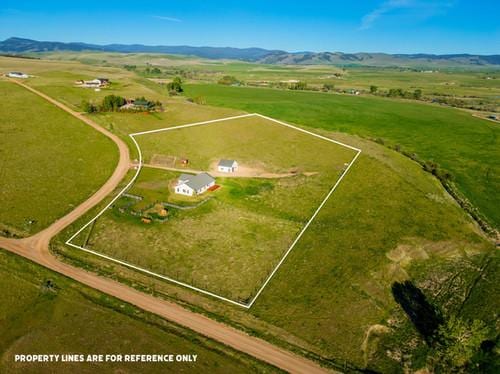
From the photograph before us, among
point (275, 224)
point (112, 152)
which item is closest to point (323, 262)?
point (275, 224)

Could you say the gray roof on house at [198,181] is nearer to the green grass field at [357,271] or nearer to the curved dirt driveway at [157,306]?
the green grass field at [357,271]

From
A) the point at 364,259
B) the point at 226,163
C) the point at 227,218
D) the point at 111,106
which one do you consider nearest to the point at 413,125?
the point at 226,163

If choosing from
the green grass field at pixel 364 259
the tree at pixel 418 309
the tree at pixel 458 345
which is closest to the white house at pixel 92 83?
the green grass field at pixel 364 259

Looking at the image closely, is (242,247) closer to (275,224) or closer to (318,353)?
(275,224)

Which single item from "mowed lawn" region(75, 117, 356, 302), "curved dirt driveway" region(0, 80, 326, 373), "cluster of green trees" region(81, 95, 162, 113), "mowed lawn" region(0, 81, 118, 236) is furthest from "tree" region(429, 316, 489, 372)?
"cluster of green trees" region(81, 95, 162, 113)

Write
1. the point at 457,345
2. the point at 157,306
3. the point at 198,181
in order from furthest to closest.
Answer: the point at 198,181, the point at 157,306, the point at 457,345

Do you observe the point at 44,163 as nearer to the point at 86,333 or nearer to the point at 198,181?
the point at 198,181
